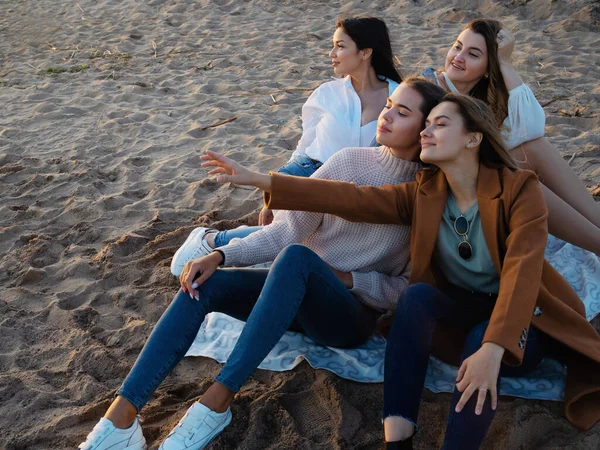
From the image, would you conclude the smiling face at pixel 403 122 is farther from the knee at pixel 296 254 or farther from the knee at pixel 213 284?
the knee at pixel 213 284

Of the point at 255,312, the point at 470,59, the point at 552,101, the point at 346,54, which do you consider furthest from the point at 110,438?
the point at 552,101

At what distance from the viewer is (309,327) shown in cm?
284

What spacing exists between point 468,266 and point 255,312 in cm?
81

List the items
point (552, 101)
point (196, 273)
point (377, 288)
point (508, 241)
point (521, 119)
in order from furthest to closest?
1. point (552, 101)
2. point (521, 119)
3. point (377, 288)
4. point (196, 273)
5. point (508, 241)

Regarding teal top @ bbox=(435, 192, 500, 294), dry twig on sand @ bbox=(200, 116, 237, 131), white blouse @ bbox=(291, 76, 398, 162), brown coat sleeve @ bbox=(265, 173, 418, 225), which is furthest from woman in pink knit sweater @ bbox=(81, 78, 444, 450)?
dry twig on sand @ bbox=(200, 116, 237, 131)

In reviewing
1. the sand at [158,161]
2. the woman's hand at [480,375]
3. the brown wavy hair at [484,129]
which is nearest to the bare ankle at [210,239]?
the sand at [158,161]

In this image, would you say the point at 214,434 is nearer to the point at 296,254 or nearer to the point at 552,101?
the point at 296,254

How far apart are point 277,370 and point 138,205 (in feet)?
6.43

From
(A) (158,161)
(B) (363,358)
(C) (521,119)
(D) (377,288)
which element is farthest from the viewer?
(A) (158,161)

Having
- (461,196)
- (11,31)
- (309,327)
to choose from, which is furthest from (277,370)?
(11,31)

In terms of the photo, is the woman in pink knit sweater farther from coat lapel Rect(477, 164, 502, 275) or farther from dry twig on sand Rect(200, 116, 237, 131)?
dry twig on sand Rect(200, 116, 237, 131)

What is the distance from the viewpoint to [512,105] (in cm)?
354

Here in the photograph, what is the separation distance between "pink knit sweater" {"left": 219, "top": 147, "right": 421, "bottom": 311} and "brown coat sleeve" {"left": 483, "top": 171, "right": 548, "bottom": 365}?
0.51 metres

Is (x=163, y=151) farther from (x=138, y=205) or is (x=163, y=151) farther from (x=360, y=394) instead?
(x=360, y=394)
